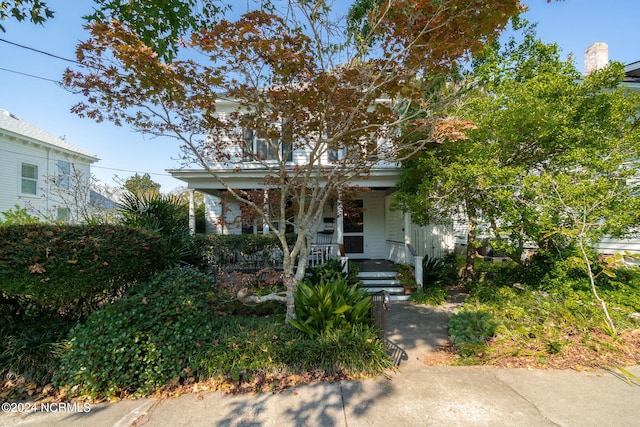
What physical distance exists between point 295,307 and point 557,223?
4853mm

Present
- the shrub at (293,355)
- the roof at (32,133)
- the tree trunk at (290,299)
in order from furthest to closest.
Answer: the roof at (32,133) → the tree trunk at (290,299) → the shrub at (293,355)

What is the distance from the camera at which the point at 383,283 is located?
25.8 ft

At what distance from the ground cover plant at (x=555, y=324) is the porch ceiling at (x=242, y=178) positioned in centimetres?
420

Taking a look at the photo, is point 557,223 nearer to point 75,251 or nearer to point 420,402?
point 420,402

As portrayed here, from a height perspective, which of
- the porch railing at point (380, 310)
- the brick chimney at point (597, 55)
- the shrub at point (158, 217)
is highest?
the brick chimney at point (597, 55)

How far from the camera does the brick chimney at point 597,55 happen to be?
9742 millimetres

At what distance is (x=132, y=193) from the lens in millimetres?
7512

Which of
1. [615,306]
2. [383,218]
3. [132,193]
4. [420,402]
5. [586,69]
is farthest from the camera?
[383,218]

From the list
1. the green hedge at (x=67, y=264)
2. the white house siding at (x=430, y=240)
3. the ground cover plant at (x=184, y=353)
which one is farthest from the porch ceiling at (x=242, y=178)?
the ground cover plant at (x=184, y=353)

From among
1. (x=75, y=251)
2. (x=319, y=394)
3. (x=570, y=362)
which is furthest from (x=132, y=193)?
(x=570, y=362)

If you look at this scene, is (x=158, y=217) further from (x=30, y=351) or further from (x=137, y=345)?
(x=137, y=345)

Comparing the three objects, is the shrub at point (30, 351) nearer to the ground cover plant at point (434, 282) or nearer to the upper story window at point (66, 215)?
the upper story window at point (66, 215)

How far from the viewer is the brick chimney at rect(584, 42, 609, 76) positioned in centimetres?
974

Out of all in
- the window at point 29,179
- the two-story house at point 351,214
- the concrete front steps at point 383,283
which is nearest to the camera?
the concrete front steps at point 383,283
